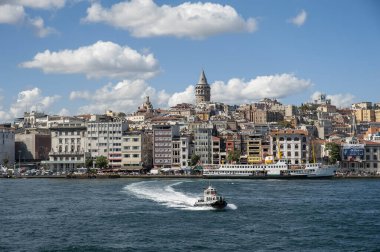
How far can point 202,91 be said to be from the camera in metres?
178

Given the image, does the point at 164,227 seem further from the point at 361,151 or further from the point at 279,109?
the point at 279,109

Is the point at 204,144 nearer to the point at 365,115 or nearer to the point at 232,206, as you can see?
the point at 232,206

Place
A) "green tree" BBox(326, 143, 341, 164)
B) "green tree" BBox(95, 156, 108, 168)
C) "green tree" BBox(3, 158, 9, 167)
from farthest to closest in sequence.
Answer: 1. "green tree" BBox(3, 158, 9, 167)
2. "green tree" BBox(326, 143, 341, 164)
3. "green tree" BBox(95, 156, 108, 168)

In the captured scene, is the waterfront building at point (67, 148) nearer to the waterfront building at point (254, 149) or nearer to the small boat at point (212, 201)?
the waterfront building at point (254, 149)

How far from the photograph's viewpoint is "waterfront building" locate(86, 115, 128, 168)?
90312mm

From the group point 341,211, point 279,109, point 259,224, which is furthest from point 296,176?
point 279,109

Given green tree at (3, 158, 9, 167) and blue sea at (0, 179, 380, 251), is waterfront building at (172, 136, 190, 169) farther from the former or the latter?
blue sea at (0, 179, 380, 251)

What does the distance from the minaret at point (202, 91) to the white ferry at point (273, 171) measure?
315ft

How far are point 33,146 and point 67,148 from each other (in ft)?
40.6

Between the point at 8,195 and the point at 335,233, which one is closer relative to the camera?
the point at 335,233

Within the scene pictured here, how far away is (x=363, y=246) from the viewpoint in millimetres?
27312

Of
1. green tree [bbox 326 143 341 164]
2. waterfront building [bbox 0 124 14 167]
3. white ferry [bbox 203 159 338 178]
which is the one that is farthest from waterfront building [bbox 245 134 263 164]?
waterfront building [bbox 0 124 14 167]

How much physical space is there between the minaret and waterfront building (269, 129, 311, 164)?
296 ft

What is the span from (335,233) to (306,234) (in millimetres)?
1462
